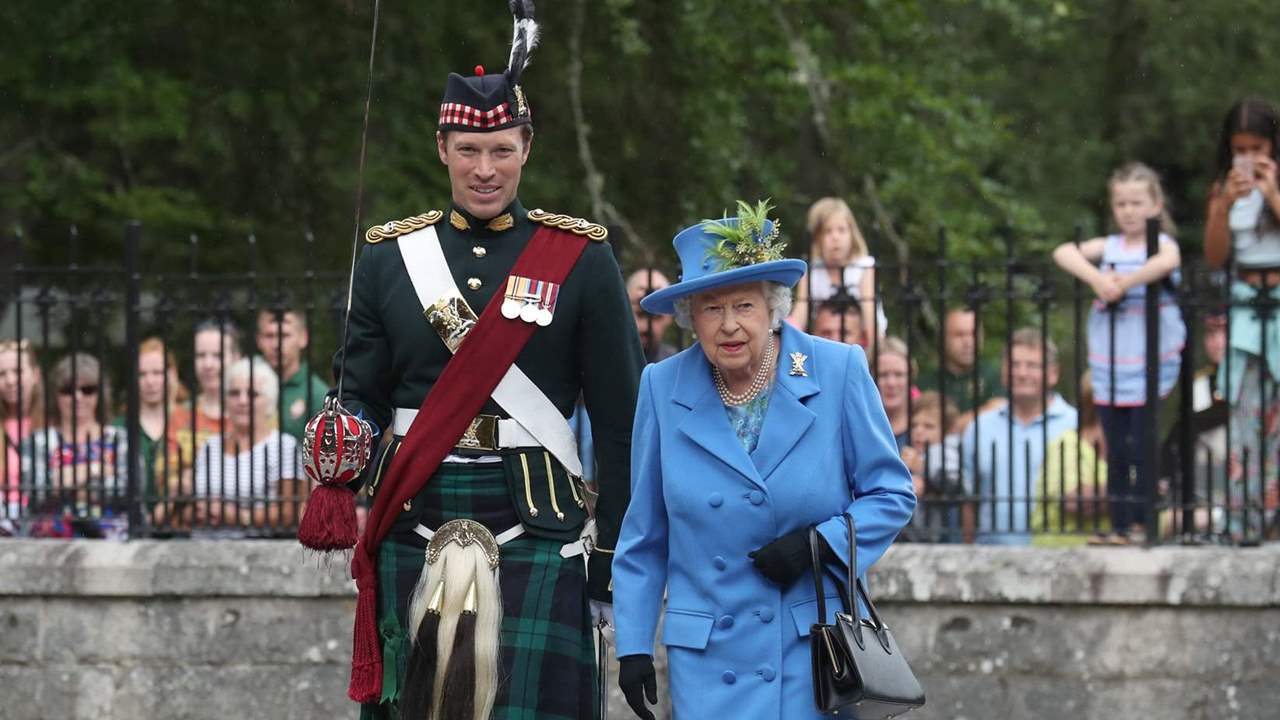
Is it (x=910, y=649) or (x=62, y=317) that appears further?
(x=62, y=317)

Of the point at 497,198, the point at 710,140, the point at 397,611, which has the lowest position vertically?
the point at 397,611

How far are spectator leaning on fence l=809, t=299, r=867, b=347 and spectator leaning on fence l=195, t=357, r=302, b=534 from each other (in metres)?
2.21

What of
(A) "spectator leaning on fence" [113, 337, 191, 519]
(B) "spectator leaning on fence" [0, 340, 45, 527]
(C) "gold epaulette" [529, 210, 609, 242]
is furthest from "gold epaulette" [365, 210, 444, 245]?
(B) "spectator leaning on fence" [0, 340, 45, 527]

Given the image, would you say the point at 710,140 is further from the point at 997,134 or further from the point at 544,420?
the point at 544,420

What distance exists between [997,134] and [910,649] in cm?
872

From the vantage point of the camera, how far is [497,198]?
554 cm

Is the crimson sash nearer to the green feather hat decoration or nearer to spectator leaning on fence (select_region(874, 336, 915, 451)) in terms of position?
the green feather hat decoration

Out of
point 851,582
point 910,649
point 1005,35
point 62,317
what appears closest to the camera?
point 851,582

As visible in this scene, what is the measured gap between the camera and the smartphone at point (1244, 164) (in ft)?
28.6

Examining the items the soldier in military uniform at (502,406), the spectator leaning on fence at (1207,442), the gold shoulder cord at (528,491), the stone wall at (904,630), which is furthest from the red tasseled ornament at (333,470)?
the spectator leaning on fence at (1207,442)

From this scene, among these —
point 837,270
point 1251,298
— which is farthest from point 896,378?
point 1251,298

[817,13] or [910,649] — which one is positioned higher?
[817,13]

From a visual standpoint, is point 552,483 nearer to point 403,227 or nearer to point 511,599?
point 511,599

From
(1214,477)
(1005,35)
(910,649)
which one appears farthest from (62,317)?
(1005,35)
